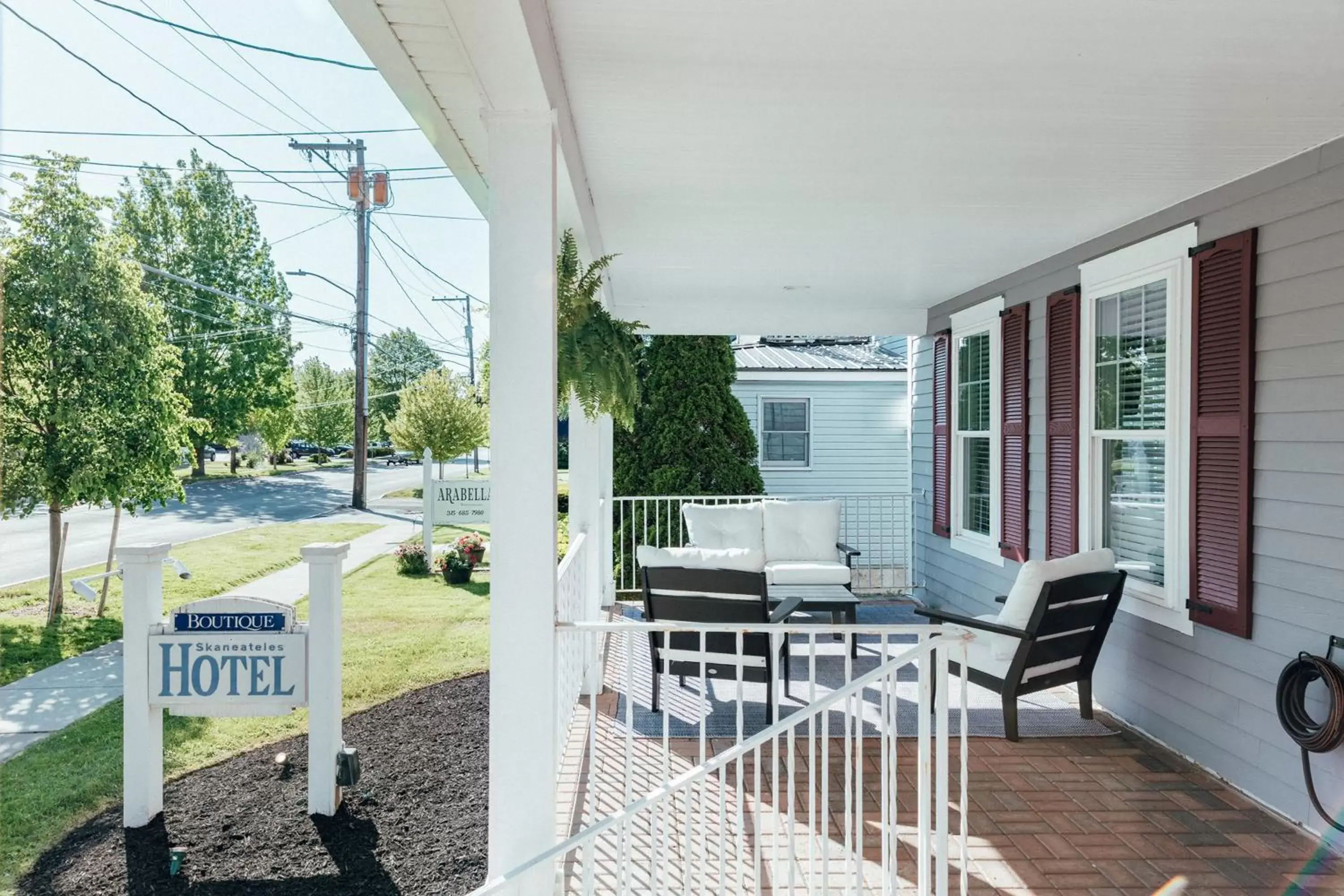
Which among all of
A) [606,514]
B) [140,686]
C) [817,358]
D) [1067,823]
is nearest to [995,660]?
[1067,823]

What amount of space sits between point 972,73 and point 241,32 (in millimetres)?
15953

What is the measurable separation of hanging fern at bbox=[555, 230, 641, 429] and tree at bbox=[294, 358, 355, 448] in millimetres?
20311

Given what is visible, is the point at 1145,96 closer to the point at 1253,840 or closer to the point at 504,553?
the point at 504,553

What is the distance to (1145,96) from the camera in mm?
2637

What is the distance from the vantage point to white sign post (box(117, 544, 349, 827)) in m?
3.27

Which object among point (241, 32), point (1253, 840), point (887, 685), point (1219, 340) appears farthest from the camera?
point (241, 32)

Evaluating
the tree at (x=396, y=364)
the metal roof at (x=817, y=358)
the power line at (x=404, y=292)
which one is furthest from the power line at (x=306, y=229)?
the metal roof at (x=817, y=358)

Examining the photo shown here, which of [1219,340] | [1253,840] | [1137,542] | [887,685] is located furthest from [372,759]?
[1219,340]

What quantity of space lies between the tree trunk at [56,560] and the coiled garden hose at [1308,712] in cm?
786

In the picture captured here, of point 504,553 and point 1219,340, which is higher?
point 1219,340

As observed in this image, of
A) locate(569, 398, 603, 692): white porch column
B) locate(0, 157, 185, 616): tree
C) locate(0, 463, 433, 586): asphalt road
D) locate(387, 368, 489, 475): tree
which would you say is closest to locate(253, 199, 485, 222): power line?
locate(387, 368, 489, 475): tree

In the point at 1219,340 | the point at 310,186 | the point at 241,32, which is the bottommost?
the point at 1219,340

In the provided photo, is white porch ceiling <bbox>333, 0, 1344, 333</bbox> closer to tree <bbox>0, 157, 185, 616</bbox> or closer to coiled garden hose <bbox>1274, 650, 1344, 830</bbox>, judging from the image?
coiled garden hose <bbox>1274, 650, 1344, 830</bbox>

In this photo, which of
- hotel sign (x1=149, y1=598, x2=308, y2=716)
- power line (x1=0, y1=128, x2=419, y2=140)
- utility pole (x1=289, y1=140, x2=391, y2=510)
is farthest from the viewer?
utility pole (x1=289, y1=140, x2=391, y2=510)
